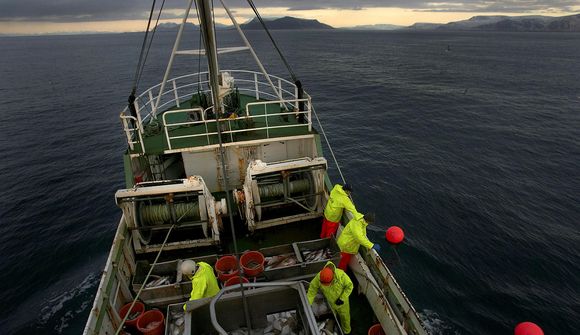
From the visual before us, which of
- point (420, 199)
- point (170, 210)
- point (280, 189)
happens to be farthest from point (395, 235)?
point (420, 199)

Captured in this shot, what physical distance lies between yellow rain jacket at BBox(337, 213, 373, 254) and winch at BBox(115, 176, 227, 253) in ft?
13.8

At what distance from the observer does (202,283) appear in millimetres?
7254

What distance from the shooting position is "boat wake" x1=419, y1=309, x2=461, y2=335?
1281cm

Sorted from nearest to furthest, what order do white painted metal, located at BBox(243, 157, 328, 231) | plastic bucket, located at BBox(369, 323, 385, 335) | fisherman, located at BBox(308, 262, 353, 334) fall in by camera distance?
1. fisherman, located at BBox(308, 262, 353, 334)
2. plastic bucket, located at BBox(369, 323, 385, 335)
3. white painted metal, located at BBox(243, 157, 328, 231)

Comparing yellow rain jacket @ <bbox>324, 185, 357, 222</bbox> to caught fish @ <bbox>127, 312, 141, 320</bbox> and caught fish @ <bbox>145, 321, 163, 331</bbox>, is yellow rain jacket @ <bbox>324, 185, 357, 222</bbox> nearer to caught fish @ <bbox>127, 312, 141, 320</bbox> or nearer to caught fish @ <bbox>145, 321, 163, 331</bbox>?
caught fish @ <bbox>145, 321, 163, 331</bbox>

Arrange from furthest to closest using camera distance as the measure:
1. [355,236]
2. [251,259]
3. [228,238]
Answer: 1. [228,238]
2. [251,259]
3. [355,236]

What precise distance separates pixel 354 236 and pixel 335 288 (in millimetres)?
1586

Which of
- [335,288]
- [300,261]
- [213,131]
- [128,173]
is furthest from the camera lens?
[213,131]

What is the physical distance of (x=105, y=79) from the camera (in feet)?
219

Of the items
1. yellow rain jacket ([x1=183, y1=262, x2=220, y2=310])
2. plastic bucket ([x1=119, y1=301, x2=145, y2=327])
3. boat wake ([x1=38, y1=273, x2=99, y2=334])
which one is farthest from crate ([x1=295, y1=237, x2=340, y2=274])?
boat wake ([x1=38, y1=273, x2=99, y2=334])

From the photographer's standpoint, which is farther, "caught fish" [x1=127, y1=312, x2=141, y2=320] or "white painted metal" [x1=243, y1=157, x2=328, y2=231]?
"white painted metal" [x1=243, y1=157, x2=328, y2=231]

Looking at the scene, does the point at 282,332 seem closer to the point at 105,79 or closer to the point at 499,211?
the point at 499,211

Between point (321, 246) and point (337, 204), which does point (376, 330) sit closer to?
point (321, 246)

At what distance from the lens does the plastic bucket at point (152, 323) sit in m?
7.51
